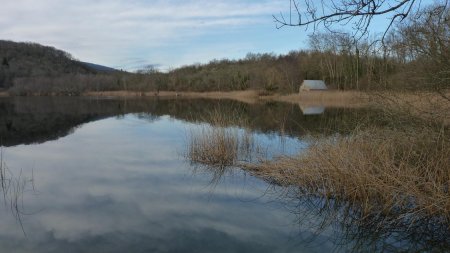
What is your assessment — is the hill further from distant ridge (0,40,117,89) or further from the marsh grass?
the marsh grass

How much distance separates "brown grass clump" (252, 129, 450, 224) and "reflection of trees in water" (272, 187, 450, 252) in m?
0.11

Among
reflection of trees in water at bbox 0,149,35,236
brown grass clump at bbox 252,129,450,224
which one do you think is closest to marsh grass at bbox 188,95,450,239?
brown grass clump at bbox 252,129,450,224

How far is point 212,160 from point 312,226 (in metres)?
4.68

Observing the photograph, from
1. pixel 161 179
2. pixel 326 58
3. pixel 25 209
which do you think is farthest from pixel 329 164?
pixel 326 58

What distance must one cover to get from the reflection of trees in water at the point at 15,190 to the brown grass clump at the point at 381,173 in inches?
180

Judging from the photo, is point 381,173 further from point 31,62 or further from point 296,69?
point 31,62

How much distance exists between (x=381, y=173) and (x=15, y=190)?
256 inches

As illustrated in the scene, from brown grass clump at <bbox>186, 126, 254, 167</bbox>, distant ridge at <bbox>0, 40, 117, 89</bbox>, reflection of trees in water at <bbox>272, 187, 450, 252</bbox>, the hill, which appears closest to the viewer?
reflection of trees in water at <bbox>272, 187, 450, 252</bbox>

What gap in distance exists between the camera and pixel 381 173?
6129 millimetres

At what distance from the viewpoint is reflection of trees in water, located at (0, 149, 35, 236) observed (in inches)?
260

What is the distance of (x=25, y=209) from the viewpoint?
6703mm

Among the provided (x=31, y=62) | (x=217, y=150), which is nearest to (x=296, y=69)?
(x=217, y=150)

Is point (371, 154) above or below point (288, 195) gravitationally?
above

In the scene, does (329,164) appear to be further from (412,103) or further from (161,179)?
(161,179)
